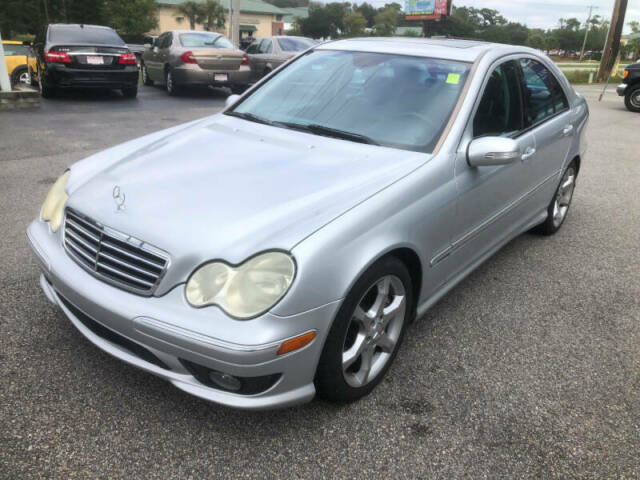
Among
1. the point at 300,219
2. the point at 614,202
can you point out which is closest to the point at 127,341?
the point at 300,219

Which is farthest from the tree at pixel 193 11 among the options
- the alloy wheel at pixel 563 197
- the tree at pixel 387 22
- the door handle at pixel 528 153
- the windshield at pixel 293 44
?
the door handle at pixel 528 153

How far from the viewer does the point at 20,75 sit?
496 inches

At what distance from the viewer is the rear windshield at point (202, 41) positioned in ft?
39.1

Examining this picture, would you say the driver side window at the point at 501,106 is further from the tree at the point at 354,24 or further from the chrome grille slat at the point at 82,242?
the tree at the point at 354,24

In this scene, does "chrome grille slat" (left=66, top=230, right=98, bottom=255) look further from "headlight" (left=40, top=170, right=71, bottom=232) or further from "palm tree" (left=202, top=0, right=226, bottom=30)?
"palm tree" (left=202, top=0, right=226, bottom=30)

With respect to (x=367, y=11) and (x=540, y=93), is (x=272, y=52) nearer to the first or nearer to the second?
(x=540, y=93)

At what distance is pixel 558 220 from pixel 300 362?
3.47 metres

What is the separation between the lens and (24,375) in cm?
243

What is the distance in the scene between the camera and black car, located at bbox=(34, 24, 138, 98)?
10.1 meters

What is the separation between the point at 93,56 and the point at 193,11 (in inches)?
1830

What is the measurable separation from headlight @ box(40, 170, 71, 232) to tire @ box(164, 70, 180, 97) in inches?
392

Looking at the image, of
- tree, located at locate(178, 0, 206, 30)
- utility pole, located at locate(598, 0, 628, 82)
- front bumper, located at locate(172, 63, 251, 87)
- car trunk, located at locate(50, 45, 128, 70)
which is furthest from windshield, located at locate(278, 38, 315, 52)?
tree, located at locate(178, 0, 206, 30)

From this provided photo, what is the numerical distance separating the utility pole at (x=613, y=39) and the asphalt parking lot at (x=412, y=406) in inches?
939

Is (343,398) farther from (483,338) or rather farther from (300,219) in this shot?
(483,338)
